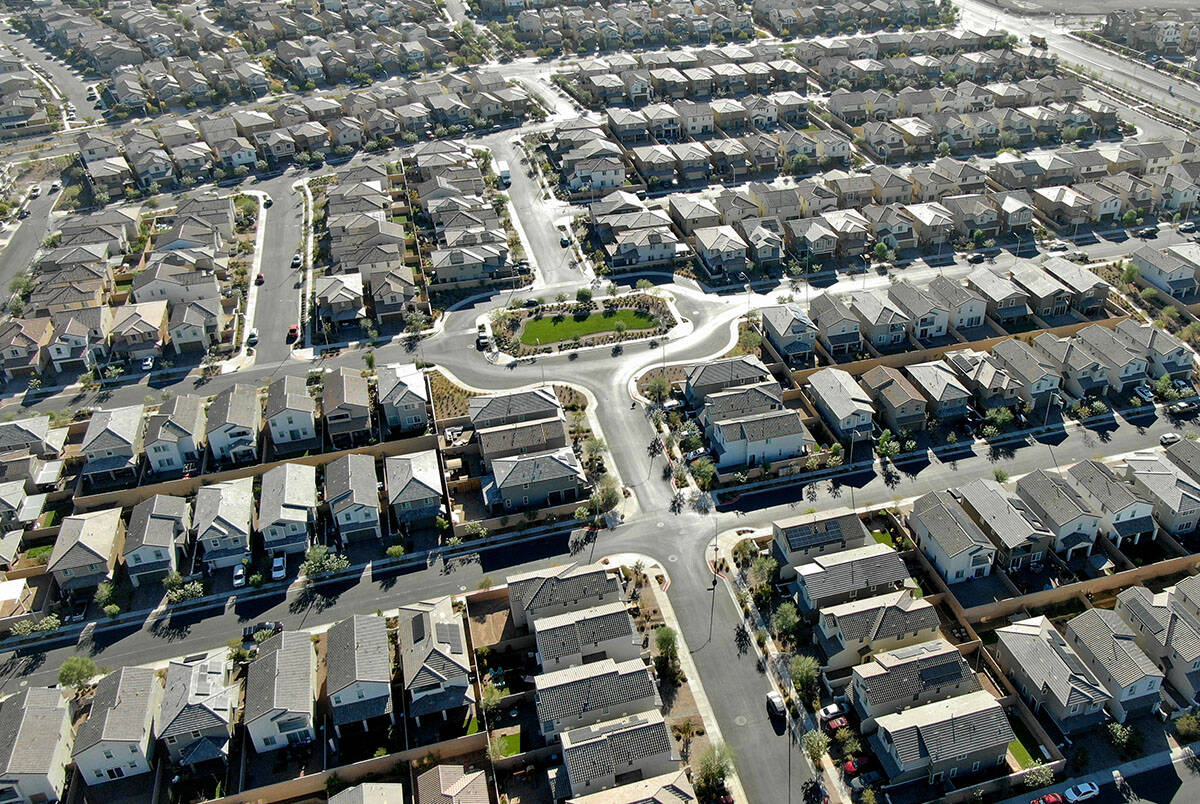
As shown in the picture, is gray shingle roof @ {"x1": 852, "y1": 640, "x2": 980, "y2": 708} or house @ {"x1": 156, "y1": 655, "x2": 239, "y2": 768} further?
gray shingle roof @ {"x1": 852, "y1": 640, "x2": 980, "y2": 708}

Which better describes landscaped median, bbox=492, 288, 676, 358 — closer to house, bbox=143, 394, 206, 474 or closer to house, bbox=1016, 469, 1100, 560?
house, bbox=143, 394, 206, 474

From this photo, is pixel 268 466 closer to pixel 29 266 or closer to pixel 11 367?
pixel 11 367

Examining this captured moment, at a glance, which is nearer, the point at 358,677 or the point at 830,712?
the point at 358,677

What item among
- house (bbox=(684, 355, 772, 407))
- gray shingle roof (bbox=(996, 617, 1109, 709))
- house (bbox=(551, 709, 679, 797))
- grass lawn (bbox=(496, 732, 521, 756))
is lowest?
grass lawn (bbox=(496, 732, 521, 756))

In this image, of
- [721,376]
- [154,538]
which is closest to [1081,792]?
[721,376]

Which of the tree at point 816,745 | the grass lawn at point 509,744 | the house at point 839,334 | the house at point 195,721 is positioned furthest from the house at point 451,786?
the house at point 839,334

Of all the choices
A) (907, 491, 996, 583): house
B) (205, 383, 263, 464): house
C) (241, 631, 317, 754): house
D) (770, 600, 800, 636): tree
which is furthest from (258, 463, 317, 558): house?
(907, 491, 996, 583): house

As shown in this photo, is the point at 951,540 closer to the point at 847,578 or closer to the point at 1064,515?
the point at 847,578
